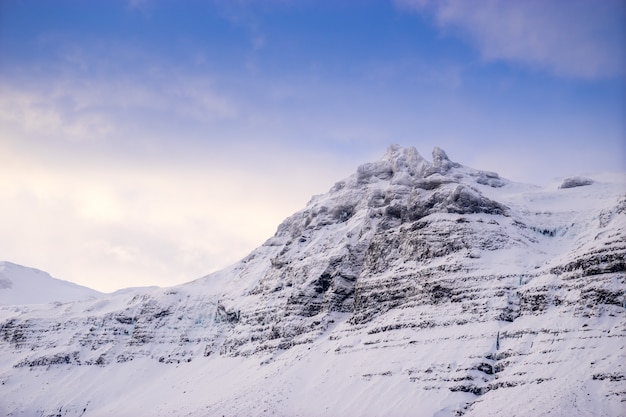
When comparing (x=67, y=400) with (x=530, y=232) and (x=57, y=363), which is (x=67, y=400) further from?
(x=530, y=232)

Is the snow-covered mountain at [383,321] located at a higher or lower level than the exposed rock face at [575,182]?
lower

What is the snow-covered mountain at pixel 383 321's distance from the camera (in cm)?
6956

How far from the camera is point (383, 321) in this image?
92062mm

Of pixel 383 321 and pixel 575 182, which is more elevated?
pixel 575 182

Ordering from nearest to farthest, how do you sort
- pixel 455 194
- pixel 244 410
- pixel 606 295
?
pixel 606 295
pixel 244 410
pixel 455 194

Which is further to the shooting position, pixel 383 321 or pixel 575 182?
pixel 575 182

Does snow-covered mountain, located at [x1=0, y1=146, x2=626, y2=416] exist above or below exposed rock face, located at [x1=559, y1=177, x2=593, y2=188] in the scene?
below

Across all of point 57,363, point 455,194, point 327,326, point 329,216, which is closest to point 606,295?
point 455,194

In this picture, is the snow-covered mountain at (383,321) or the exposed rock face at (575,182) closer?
the snow-covered mountain at (383,321)

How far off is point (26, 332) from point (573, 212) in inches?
4952

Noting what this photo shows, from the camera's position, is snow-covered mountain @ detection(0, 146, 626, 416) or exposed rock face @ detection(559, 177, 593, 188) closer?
snow-covered mountain @ detection(0, 146, 626, 416)

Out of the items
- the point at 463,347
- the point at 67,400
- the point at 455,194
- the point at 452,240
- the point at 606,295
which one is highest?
the point at 455,194

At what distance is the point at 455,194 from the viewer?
4146 inches

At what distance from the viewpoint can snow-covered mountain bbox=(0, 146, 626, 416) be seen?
2739 inches
